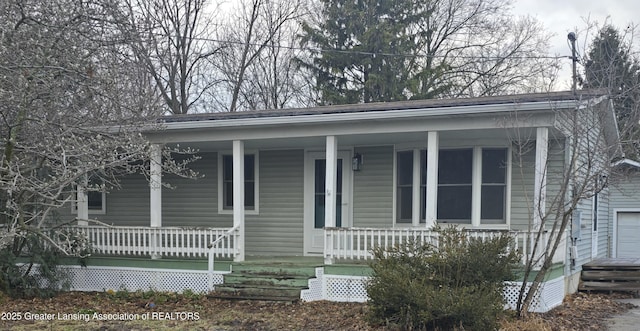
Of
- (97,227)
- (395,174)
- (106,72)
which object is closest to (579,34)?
(395,174)

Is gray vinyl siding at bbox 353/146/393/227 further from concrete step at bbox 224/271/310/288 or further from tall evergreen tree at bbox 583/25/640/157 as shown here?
tall evergreen tree at bbox 583/25/640/157

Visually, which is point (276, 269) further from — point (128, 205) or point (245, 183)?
point (128, 205)

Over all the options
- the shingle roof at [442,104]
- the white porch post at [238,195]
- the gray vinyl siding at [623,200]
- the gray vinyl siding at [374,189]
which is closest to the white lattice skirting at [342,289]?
the white porch post at [238,195]

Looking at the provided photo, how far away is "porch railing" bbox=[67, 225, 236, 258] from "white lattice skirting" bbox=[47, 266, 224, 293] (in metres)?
0.32

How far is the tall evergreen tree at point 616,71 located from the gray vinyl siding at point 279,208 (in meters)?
5.46

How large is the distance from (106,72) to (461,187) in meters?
6.19

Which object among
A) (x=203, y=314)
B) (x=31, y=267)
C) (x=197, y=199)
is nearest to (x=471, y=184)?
(x=203, y=314)

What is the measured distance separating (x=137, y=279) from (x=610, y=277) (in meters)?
8.83

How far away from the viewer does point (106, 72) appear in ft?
27.3

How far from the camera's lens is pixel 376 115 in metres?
8.77

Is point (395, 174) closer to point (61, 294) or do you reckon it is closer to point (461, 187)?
point (461, 187)

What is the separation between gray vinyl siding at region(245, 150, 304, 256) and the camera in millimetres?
11117

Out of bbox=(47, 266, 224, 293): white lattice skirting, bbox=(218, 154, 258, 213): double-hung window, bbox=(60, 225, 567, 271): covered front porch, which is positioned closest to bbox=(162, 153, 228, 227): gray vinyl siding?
bbox=(218, 154, 258, 213): double-hung window

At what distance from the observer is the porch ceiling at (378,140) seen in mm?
8898
